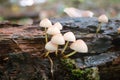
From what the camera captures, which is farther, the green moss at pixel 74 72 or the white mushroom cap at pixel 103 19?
the white mushroom cap at pixel 103 19

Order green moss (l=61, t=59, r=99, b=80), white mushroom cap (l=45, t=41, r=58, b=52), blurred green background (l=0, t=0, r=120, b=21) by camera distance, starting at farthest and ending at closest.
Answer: blurred green background (l=0, t=0, r=120, b=21), green moss (l=61, t=59, r=99, b=80), white mushroom cap (l=45, t=41, r=58, b=52)

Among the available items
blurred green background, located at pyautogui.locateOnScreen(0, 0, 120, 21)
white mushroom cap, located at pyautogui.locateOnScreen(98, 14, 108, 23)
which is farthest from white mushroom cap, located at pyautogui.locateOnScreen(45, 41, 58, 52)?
blurred green background, located at pyautogui.locateOnScreen(0, 0, 120, 21)

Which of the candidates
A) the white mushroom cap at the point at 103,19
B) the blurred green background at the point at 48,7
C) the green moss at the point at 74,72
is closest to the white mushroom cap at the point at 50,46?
the green moss at the point at 74,72

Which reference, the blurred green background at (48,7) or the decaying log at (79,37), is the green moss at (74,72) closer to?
the decaying log at (79,37)

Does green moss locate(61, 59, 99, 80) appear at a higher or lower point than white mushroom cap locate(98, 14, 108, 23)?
lower

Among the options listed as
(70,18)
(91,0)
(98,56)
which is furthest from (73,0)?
(98,56)

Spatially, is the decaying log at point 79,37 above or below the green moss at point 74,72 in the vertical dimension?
above

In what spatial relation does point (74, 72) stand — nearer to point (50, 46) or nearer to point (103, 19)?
point (50, 46)

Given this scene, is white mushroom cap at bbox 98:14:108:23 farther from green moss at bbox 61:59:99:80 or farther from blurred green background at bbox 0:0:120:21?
blurred green background at bbox 0:0:120:21

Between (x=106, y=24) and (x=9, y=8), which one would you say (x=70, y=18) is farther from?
(x=9, y=8)
